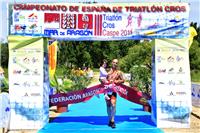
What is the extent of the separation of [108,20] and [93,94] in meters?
2.14

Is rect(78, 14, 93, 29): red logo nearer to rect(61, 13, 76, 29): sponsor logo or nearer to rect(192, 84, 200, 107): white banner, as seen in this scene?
rect(61, 13, 76, 29): sponsor logo

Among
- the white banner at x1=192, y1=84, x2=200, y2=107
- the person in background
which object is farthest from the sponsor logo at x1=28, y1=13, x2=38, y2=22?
the white banner at x1=192, y1=84, x2=200, y2=107

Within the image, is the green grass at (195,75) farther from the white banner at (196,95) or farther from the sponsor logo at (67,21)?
the sponsor logo at (67,21)

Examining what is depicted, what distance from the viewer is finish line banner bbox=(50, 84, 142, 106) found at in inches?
471

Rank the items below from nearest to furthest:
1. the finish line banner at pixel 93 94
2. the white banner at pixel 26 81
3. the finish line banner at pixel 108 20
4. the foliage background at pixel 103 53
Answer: the white banner at pixel 26 81
the finish line banner at pixel 108 20
the finish line banner at pixel 93 94
the foliage background at pixel 103 53

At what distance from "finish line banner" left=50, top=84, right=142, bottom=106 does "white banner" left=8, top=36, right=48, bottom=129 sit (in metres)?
1.53

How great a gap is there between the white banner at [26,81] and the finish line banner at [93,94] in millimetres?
1528

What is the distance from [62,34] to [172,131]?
11.5 ft

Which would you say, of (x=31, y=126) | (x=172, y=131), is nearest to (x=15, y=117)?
(x=31, y=126)

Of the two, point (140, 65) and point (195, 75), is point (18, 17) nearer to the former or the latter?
point (140, 65)

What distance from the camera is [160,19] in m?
11.2

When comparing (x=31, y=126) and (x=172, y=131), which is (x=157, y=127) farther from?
(x=31, y=126)

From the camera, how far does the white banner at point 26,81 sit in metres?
11.0

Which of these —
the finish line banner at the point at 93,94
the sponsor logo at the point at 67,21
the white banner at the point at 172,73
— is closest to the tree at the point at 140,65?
the finish line banner at the point at 93,94
